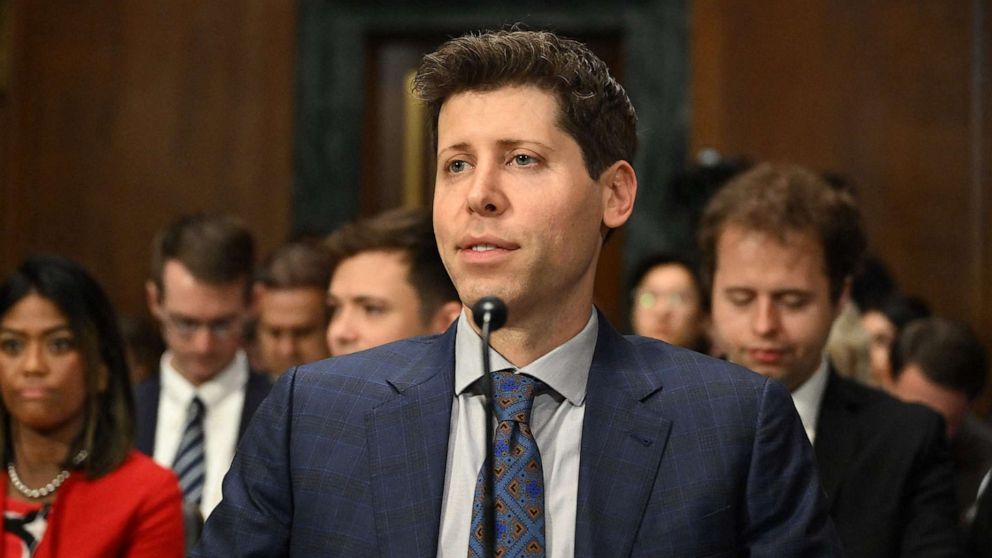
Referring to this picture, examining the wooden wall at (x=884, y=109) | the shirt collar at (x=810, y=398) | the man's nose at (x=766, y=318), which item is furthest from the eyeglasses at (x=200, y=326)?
the wooden wall at (x=884, y=109)

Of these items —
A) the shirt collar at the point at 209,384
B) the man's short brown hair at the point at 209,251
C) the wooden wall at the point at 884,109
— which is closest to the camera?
the shirt collar at the point at 209,384

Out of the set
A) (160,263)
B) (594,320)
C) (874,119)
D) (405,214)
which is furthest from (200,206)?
(594,320)

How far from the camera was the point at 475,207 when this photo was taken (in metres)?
2.04

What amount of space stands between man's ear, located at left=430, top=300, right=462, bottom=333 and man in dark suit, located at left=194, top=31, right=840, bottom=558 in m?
1.32

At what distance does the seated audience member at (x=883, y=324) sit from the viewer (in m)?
5.54

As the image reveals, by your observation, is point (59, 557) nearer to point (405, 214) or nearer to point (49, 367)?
point (49, 367)

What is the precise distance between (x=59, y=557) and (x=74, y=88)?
Result: 5536 mm

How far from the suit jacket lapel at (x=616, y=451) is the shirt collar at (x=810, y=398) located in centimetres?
112

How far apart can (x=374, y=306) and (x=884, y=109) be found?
16.3 ft

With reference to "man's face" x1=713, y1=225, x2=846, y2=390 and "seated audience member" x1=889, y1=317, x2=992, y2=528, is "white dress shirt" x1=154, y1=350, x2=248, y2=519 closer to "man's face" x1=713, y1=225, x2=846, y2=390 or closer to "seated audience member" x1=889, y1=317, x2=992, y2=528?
"man's face" x1=713, y1=225, x2=846, y2=390

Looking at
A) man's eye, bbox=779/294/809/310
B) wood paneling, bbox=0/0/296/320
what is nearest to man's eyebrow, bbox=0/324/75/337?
man's eye, bbox=779/294/809/310

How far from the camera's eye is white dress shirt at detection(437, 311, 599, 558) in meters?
2.00

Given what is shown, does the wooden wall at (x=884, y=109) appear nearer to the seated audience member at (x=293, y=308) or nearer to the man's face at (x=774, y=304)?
the seated audience member at (x=293, y=308)

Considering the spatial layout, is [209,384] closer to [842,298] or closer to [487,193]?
[842,298]
